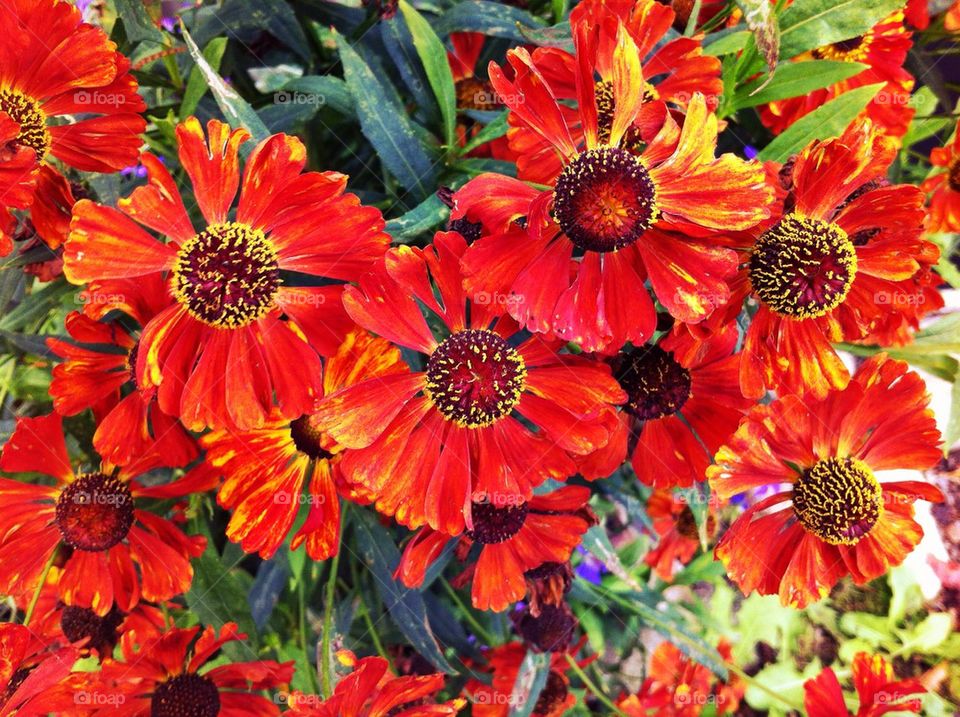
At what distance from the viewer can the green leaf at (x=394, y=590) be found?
0.81m

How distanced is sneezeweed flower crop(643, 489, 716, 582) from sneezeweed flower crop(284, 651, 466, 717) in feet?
1.90

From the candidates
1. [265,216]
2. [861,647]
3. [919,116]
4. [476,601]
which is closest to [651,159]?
[265,216]

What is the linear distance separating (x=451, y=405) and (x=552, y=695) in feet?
2.04

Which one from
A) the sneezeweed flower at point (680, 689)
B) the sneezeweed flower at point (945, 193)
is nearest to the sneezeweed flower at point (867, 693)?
the sneezeweed flower at point (680, 689)

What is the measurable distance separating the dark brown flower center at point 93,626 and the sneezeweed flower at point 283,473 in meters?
0.30

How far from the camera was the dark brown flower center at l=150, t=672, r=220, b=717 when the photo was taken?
771mm

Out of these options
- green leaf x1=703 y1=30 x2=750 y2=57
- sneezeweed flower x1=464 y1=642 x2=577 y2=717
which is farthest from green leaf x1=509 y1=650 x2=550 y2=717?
green leaf x1=703 y1=30 x2=750 y2=57

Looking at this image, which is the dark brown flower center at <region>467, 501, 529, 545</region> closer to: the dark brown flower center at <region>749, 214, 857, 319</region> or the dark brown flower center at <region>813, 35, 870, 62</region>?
the dark brown flower center at <region>749, 214, 857, 319</region>

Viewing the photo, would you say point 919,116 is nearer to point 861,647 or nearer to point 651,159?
point 651,159

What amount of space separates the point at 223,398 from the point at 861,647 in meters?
A: 1.80

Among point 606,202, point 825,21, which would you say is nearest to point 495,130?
point 606,202

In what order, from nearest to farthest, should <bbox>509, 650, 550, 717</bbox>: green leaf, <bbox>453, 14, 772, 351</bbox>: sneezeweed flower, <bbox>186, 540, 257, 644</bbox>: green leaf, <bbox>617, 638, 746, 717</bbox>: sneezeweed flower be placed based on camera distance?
1. <bbox>453, 14, 772, 351</bbox>: sneezeweed flower
2. <bbox>186, 540, 257, 644</bbox>: green leaf
3. <bbox>509, 650, 550, 717</bbox>: green leaf
4. <bbox>617, 638, 746, 717</bbox>: sneezeweed flower

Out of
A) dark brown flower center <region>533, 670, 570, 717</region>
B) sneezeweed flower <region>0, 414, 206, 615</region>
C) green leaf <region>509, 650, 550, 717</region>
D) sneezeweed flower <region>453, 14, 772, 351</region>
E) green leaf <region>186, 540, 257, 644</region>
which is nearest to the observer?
sneezeweed flower <region>453, 14, 772, 351</region>

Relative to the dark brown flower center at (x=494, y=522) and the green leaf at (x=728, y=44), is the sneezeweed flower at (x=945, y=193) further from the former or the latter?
the dark brown flower center at (x=494, y=522)
